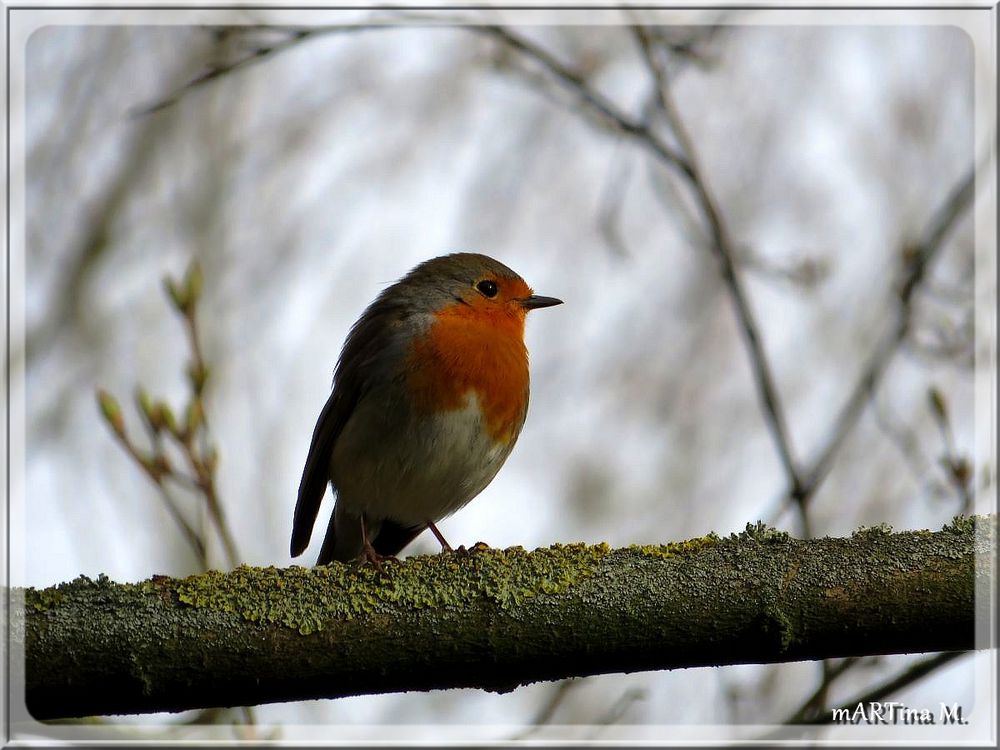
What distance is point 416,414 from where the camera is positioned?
13.5 ft

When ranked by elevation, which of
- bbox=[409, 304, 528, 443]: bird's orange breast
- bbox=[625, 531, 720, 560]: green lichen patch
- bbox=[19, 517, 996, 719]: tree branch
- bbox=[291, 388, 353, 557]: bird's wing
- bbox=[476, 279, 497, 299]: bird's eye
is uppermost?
bbox=[476, 279, 497, 299]: bird's eye

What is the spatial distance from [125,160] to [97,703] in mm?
5978

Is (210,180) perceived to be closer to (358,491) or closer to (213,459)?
(358,491)

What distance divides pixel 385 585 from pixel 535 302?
2365mm

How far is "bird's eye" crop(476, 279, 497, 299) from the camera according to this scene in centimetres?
476

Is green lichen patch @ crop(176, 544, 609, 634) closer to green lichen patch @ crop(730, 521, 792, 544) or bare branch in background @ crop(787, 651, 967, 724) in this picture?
green lichen patch @ crop(730, 521, 792, 544)

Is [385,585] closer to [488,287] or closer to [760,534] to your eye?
[760,534]

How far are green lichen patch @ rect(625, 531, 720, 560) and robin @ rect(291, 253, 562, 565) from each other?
1.38 m

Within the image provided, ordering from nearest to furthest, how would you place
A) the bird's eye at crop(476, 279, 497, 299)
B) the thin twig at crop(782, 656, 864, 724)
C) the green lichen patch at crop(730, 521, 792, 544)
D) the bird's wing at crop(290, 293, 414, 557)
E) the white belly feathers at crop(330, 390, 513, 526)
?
the green lichen patch at crop(730, 521, 792, 544), the thin twig at crop(782, 656, 864, 724), the white belly feathers at crop(330, 390, 513, 526), the bird's wing at crop(290, 293, 414, 557), the bird's eye at crop(476, 279, 497, 299)

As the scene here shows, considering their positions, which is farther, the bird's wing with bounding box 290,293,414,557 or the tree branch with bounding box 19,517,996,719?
the bird's wing with bounding box 290,293,414,557

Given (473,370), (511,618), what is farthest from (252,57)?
(511,618)

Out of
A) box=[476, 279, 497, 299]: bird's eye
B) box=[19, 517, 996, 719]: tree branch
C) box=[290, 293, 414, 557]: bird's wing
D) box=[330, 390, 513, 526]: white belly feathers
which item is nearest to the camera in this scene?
box=[19, 517, 996, 719]: tree branch

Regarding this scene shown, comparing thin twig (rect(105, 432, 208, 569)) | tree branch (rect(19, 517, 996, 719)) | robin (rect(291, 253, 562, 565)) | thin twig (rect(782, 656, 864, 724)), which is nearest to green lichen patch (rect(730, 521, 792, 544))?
tree branch (rect(19, 517, 996, 719))

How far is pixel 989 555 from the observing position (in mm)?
2643
